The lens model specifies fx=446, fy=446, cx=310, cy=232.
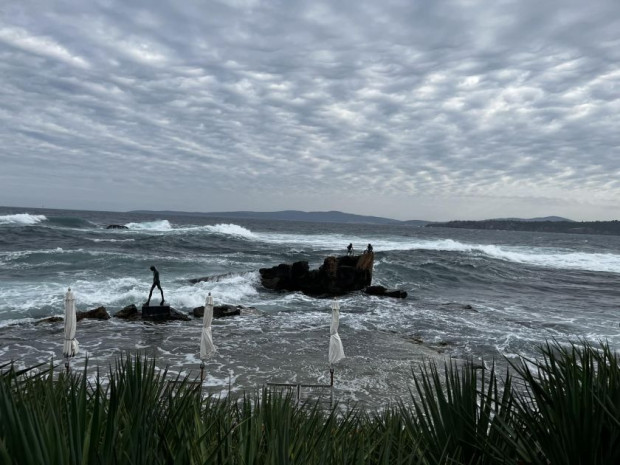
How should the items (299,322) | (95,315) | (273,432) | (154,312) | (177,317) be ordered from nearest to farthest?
(273,432) < (95,315) < (154,312) < (177,317) < (299,322)

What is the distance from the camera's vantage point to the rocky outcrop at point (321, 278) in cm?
2544

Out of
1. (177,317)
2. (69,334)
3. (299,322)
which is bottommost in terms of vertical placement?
(299,322)

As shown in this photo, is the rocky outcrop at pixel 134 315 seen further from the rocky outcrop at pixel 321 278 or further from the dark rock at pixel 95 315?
the rocky outcrop at pixel 321 278

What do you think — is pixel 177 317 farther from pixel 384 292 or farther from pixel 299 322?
pixel 384 292

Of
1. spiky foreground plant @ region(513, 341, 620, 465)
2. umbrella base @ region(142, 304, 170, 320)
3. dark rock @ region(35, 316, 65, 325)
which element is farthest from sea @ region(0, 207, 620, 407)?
spiky foreground plant @ region(513, 341, 620, 465)

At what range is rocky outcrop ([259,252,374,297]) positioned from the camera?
25438mm

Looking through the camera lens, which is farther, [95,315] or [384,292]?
[384,292]

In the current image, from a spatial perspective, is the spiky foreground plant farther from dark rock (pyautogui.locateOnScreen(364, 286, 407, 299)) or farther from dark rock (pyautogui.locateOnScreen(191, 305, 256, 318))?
dark rock (pyautogui.locateOnScreen(364, 286, 407, 299))

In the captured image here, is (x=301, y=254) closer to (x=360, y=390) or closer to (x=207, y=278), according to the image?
(x=207, y=278)

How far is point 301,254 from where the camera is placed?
4650 centimetres

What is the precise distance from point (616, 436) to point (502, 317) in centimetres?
1849

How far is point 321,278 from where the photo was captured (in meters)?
25.8

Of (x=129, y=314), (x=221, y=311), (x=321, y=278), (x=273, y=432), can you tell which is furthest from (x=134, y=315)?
(x=273, y=432)

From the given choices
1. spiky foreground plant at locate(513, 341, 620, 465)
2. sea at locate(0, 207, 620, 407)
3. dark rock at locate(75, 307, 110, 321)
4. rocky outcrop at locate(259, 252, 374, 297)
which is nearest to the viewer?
spiky foreground plant at locate(513, 341, 620, 465)
